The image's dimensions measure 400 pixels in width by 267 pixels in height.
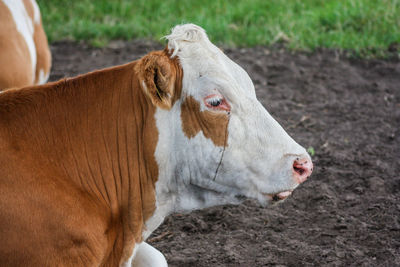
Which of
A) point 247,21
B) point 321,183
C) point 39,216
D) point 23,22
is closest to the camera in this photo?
point 39,216

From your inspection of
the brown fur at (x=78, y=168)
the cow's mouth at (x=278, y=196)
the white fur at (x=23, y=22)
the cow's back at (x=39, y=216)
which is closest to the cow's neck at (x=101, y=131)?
the brown fur at (x=78, y=168)

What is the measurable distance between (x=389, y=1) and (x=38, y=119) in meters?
7.12

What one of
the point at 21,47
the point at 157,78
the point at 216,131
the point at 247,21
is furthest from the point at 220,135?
the point at 247,21

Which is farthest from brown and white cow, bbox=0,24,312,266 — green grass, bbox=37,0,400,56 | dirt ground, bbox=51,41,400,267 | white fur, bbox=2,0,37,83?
green grass, bbox=37,0,400,56

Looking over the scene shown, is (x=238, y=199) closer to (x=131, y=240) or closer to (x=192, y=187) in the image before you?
(x=192, y=187)

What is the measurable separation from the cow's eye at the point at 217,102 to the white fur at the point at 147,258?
109 centimetres

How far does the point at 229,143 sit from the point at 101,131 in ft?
2.30

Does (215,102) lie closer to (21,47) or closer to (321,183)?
(321,183)

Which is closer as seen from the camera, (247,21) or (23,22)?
(23,22)

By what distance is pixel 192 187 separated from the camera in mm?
3270

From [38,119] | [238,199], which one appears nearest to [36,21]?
[38,119]

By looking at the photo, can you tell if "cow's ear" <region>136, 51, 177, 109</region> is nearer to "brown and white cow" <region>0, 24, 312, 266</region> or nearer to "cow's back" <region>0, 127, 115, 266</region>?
"brown and white cow" <region>0, 24, 312, 266</region>

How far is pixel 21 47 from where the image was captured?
17.0 ft

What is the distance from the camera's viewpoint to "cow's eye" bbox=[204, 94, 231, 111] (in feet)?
10.1
